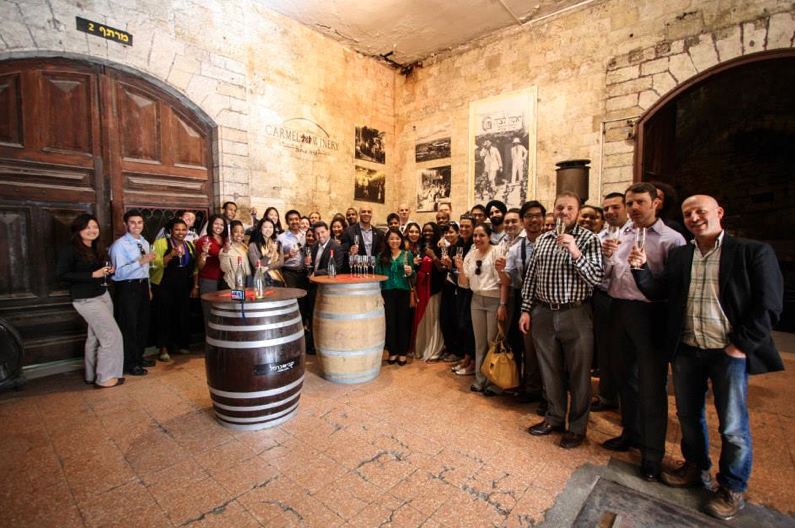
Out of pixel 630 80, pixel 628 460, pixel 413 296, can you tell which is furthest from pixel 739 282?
pixel 630 80

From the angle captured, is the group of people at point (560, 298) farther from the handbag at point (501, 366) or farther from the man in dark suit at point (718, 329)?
the handbag at point (501, 366)

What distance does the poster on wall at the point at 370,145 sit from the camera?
8.36m

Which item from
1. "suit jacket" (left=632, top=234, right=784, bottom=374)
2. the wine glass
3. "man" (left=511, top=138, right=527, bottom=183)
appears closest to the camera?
"suit jacket" (left=632, top=234, right=784, bottom=374)

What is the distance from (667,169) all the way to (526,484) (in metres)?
6.47

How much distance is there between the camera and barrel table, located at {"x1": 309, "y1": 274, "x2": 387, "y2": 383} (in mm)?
3879

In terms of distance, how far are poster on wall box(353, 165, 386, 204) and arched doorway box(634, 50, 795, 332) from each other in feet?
17.9

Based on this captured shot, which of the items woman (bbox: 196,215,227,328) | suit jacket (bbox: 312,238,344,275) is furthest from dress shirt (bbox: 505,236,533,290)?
woman (bbox: 196,215,227,328)

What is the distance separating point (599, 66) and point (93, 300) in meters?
7.84

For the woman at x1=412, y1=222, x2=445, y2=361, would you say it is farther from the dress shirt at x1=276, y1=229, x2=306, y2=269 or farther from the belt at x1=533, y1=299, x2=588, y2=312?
the belt at x1=533, y1=299, x2=588, y2=312

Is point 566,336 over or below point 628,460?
over

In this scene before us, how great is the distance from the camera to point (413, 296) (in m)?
4.83

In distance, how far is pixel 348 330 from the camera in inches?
153

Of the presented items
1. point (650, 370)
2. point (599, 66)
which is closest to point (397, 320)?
point (650, 370)

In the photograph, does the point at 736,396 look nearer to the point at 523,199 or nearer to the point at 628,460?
the point at 628,460
